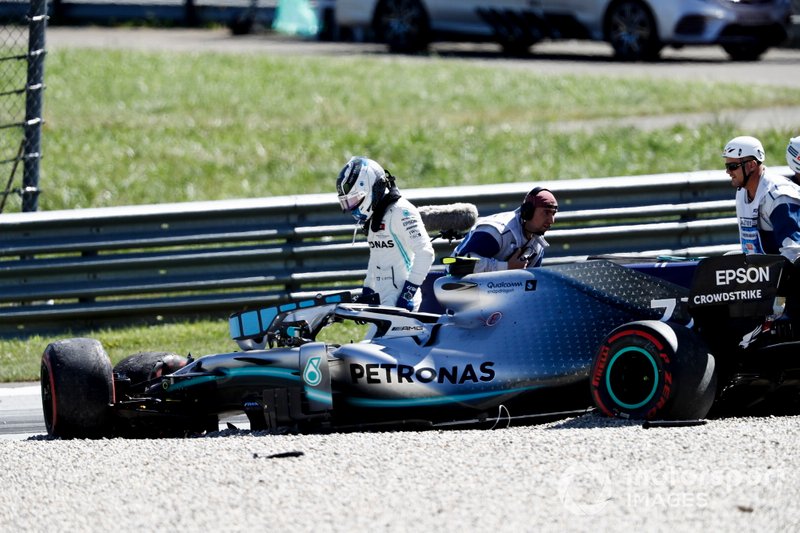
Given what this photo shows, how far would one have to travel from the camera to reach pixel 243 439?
7.88 meters

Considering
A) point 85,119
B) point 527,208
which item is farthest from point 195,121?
point 527,208

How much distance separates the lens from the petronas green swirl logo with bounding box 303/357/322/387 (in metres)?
8.32

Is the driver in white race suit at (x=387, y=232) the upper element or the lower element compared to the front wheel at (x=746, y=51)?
lower

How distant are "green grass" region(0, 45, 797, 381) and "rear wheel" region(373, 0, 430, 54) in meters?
1.26

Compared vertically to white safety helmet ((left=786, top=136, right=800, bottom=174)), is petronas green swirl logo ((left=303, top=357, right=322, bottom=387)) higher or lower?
lower

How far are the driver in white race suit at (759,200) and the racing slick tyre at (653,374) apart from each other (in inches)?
50.8

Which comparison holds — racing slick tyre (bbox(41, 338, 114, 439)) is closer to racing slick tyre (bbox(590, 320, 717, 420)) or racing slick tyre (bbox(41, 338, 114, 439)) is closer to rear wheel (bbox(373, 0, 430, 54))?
racing slick tyre (bbox(590, 320, 717, 420))

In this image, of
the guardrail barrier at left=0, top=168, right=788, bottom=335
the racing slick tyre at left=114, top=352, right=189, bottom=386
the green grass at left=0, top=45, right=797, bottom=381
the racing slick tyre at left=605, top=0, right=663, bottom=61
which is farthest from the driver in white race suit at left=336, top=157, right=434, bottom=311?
the racing slick tyre at left=605, top=0, right=663, bottom=61

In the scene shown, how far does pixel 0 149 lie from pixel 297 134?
142 inches

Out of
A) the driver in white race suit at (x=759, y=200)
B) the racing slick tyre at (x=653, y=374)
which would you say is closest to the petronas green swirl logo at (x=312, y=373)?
the racing slick tyre at (x=653, y=374)

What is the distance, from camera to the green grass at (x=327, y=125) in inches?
674

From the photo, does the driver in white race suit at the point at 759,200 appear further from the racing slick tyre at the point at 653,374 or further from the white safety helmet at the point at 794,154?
the racing slick tyre at the point at 653,374

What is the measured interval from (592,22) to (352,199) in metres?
13.6

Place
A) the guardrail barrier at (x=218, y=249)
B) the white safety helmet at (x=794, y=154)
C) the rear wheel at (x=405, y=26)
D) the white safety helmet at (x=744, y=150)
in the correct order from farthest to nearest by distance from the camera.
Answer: the rear wheel at (x=405, y=26) → the guardrail barrier at (x=218, y=249) → the white safety helmet at (x=794, y=154) → the white safety helmet at (x=744, y=150)
